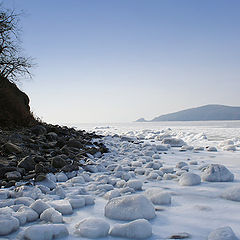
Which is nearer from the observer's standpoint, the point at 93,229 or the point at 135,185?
the point at 93,229

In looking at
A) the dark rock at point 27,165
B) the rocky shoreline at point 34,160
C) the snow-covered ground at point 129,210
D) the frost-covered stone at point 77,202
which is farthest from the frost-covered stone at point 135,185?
the dark rock at point 27,165

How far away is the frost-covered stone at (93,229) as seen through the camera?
4.55 feet

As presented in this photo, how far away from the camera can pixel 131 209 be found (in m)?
1.62

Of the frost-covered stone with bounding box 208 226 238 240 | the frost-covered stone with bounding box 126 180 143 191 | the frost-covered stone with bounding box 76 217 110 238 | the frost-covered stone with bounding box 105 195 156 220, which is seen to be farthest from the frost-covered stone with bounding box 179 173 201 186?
the frost-covered stone with bounding box 76 217 110 238

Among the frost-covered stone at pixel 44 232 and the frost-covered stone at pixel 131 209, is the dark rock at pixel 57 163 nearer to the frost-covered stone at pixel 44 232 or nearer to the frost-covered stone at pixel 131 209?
the frost-covered stone at pixel 131 209

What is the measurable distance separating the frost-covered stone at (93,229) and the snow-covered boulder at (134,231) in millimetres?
46

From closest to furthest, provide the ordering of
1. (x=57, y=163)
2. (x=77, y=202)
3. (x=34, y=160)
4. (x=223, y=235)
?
(x=223, y=235)
(x=77, y=202)
(x=57, y=163)
(x=34, y=160)

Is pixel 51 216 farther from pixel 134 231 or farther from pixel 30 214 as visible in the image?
pixel 134 231

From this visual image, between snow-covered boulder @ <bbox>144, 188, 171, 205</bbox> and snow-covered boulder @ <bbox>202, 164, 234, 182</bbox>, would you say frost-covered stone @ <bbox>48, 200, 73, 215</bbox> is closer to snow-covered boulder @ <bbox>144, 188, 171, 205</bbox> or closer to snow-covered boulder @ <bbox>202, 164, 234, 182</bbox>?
snow-covered boulder @ <bbox>144, 188, 171, 205</bbox>

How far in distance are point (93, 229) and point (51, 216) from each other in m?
0.35

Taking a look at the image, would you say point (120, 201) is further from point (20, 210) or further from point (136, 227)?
point (20, 210)

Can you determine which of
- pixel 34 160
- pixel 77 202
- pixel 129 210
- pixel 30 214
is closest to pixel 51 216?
pixel 30 214

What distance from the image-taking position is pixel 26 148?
4660mm

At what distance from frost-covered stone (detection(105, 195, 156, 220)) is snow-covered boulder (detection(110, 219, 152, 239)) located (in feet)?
0.68
